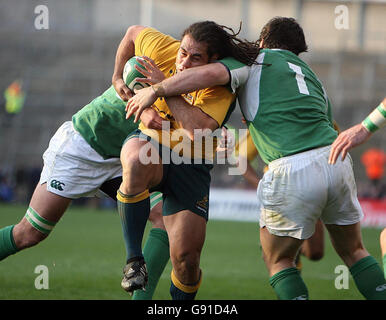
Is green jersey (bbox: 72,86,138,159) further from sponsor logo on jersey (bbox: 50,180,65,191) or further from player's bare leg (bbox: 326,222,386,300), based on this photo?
player's bare leg (bbox: 326,222,386,300)

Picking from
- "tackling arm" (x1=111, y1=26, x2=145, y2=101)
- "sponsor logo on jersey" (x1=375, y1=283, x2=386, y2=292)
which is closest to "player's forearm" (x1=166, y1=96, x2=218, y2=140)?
"tackling arm" (x1=111, y1=26, x2=145, y2=101)

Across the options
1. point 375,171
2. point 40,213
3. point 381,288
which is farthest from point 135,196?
point 375,171

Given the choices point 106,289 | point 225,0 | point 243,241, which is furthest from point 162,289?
point 225,0

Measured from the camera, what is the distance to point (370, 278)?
14.3 ft

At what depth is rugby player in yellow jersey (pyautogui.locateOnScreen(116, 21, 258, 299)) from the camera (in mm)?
4273

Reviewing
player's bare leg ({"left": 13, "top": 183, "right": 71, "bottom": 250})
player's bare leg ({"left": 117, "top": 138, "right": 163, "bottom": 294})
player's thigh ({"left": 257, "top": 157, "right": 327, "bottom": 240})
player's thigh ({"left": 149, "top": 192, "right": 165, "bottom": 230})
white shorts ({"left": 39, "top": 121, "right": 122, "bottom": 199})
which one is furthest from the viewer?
player's thigh ({"left": 149, "top": 192, "right": 165, "bottom": 230})

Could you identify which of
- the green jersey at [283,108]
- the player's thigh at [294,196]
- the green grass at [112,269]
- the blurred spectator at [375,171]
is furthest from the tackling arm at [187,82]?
the blurred spectator at [375,171]

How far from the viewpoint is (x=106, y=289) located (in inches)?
266

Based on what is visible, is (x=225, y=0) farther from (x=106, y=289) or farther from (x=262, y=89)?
(x=262, y=89)

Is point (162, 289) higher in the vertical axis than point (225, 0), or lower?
lower

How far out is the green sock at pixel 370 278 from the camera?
4348 mm

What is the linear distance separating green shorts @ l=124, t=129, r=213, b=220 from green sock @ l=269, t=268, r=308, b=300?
0.78 metres

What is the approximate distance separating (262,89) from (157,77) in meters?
0.71

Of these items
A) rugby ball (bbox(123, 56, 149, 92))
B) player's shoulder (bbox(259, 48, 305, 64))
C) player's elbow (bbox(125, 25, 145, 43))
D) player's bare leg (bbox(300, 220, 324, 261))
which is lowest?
player's bare leg (bbox(300, 220, 324, 261))
